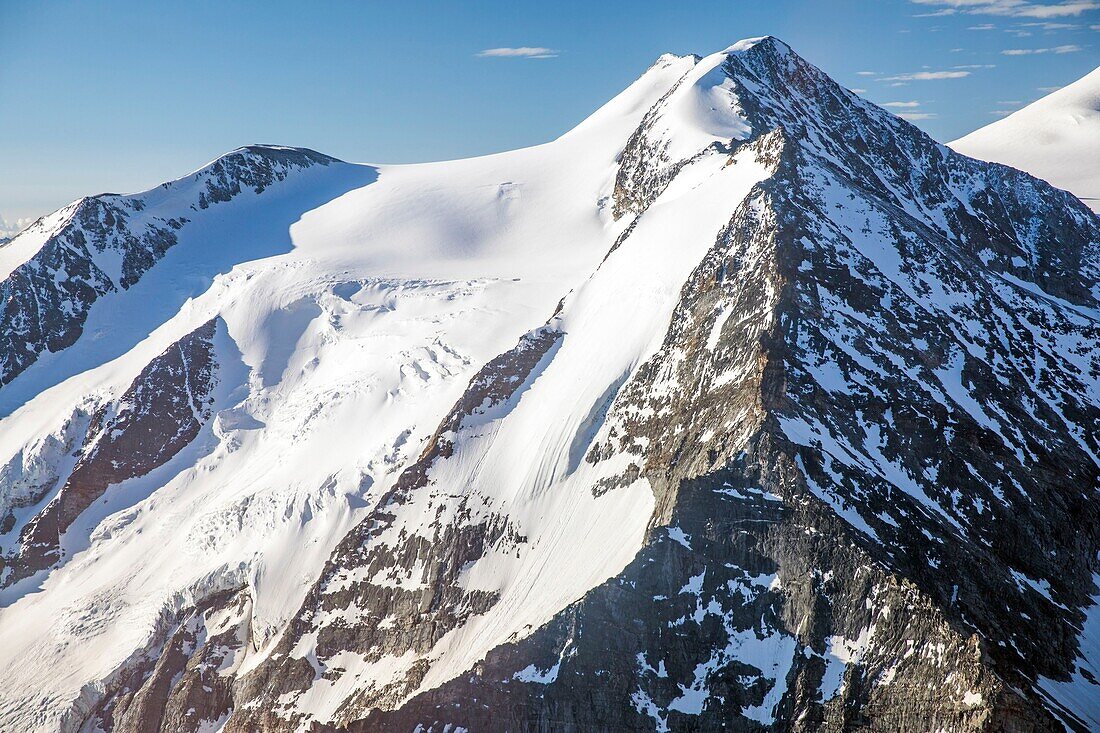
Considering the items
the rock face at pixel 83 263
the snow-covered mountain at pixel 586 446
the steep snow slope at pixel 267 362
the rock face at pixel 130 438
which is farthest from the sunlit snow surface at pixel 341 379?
the rock face at pixel 83 263

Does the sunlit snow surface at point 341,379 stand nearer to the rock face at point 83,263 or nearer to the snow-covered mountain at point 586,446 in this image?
the snow-covered mountain at point 586,446

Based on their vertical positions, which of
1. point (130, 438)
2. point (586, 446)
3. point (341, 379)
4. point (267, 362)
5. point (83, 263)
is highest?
point (83, 263)

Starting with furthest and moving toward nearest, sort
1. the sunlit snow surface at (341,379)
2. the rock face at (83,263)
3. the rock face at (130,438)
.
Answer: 1. the rock face at (83,263)
2. the rock face at (130,438)
3. the sunlit snow surface at (341,379)

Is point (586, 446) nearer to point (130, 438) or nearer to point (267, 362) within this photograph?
point (267, 362)

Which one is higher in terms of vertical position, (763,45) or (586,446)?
(763,45)

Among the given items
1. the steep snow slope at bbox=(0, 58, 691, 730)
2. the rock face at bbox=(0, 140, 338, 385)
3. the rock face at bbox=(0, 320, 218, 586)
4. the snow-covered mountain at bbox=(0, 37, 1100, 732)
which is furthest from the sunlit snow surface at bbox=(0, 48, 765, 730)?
the rock face at bbox=(0, 140, 338, 385)

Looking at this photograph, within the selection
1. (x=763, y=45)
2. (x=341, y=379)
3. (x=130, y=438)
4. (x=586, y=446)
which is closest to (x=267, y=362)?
(x=341, y=379)
